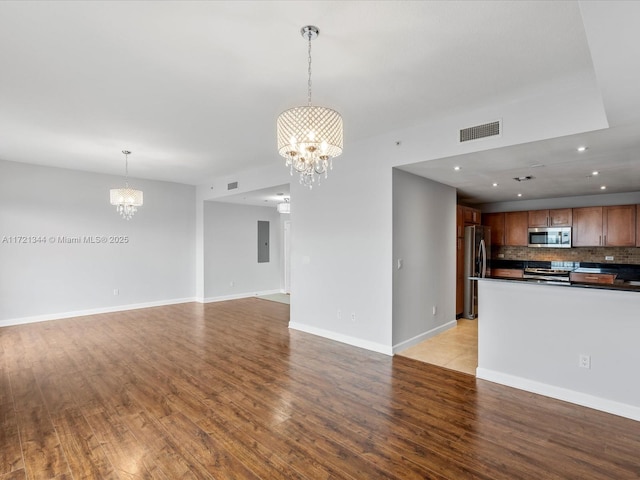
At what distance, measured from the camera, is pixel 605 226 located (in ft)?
20.5

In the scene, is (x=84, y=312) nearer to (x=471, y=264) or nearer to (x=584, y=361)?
(x=471, y=264)

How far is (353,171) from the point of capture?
4.79 meters

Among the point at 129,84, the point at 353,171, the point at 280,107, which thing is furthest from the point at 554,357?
the point at 129,84

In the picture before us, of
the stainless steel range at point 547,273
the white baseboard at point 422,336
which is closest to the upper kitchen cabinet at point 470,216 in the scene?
the stainless steel range at point 547,273

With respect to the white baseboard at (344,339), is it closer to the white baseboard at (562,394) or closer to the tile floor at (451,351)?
the tile floor at (451,351)

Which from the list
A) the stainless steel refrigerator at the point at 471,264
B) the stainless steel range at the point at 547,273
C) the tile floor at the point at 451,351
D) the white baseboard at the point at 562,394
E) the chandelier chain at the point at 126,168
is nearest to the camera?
the white baseboard at the point at 562,394

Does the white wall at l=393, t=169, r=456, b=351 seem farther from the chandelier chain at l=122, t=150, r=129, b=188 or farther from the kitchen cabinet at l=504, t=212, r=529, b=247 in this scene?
the chandelier chain at l=122, t=150, r=129, b=188

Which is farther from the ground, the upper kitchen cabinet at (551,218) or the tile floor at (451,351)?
the upper kitchen cabinet at (551,218)

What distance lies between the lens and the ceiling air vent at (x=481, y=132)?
3416mm

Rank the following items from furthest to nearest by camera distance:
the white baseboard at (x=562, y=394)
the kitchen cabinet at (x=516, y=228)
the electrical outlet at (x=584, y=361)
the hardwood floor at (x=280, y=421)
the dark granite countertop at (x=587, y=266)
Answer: the kitchen cabinet at (x=516, y=228) → the dark granite countertop at (x=587, y=266) → the electrical outlet at (x=584, y=361) → the white baseboard at (x=562, y=394) → the hardwood floor at (x=280, y=421)

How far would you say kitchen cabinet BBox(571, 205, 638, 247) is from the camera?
5.97 metres

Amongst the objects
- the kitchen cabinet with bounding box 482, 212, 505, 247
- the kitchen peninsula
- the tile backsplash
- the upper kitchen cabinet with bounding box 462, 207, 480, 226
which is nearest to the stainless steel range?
the tile backsplash

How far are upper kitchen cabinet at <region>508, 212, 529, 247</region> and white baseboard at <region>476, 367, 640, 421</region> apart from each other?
4.66 metres

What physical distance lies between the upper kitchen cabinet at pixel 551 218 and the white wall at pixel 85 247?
7777mm
